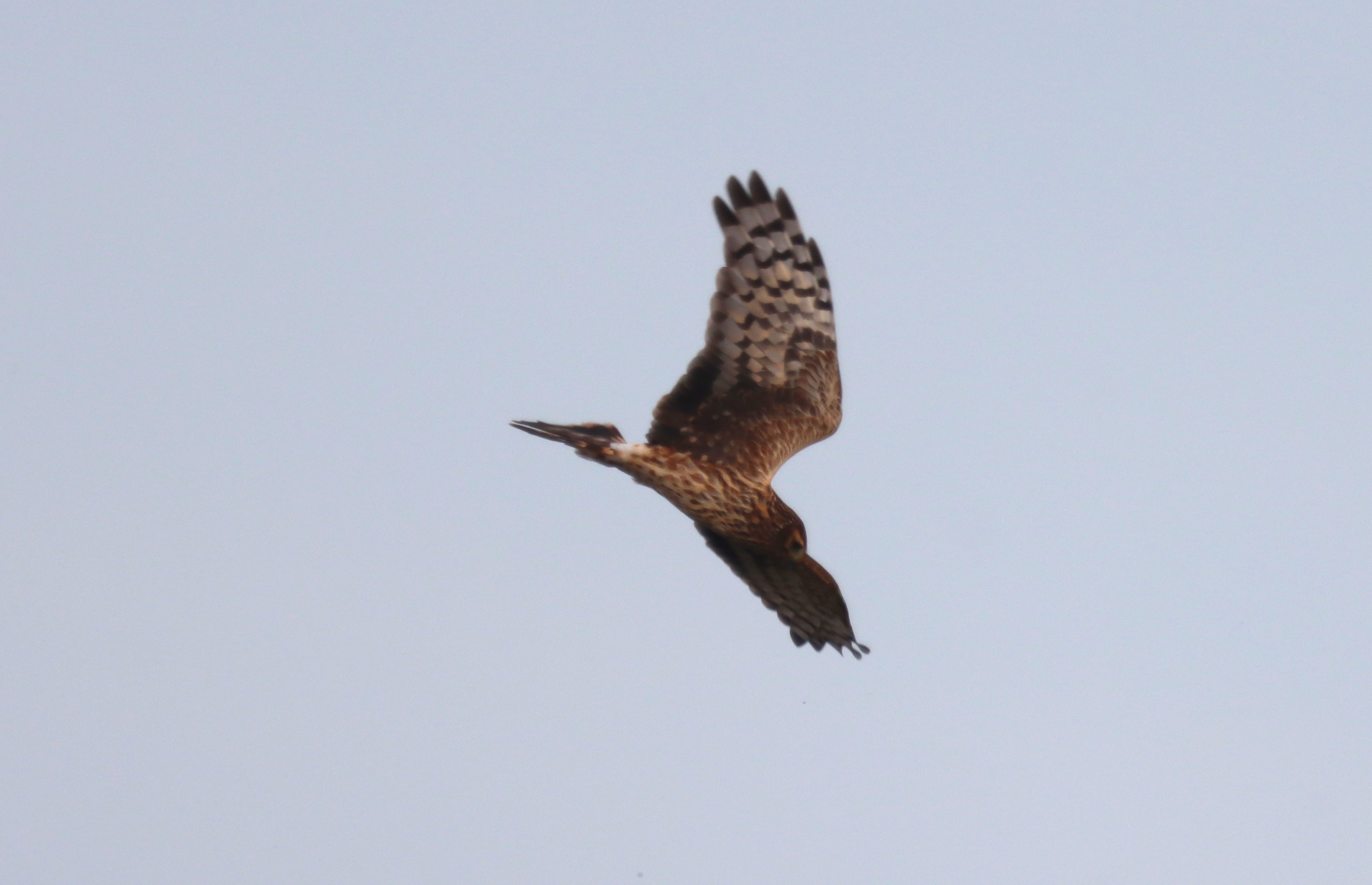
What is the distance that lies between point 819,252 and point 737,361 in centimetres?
93

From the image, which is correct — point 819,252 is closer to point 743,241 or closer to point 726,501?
point 743,241

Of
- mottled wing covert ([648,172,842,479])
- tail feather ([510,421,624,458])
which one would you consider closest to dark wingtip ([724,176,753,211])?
mottled wing covert ([648,172,842,479])

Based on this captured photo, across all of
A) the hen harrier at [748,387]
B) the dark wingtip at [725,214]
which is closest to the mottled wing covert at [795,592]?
the hen harrier at [748,387]

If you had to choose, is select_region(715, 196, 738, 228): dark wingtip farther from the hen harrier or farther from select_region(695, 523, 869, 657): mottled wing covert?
select_region(695, 523, 869, 657): mottled wing covert

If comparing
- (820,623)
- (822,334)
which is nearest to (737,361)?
(822,334)

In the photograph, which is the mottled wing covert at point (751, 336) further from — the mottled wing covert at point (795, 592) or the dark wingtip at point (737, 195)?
the mottled wing covert at point (795, 592)

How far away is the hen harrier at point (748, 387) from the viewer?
1355 cm

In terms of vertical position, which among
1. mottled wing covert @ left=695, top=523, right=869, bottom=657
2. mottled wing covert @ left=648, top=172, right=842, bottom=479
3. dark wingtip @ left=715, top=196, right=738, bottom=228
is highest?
dark wingtip @ left=715, top=196, right=738, bottom=228

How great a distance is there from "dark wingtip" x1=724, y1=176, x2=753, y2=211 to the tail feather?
1.76m

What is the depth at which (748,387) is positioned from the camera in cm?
1366

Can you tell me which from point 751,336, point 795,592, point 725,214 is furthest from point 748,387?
point 795,592

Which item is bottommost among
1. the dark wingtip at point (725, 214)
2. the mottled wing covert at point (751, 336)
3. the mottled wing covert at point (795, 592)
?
the mottled wing covert at point (795, 592)

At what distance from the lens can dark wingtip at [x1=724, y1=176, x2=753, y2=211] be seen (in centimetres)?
1354

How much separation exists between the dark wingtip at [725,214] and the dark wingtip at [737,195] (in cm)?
Result: 4
